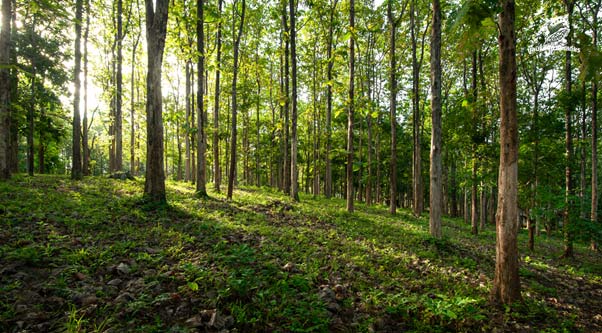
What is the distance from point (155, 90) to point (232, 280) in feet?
23.6

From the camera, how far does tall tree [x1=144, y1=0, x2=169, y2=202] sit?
8.32 meters

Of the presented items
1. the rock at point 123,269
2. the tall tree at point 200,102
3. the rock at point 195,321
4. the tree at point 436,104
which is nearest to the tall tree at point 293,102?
the tall tree at point 200,102

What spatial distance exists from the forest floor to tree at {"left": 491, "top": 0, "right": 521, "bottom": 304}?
83 centimetres

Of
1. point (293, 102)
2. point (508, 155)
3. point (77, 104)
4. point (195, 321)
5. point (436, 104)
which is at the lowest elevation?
point (195, 321)

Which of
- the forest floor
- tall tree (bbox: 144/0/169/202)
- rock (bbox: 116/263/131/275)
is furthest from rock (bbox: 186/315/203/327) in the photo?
tall tree (bbox: 144/0/169/202)

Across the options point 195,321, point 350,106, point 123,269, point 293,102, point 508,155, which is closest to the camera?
point 195,321

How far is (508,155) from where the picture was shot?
4457mm

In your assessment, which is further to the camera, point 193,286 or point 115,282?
point 115,282

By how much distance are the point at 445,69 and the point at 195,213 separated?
2157cm

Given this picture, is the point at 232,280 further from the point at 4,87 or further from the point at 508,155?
the point at 4,87

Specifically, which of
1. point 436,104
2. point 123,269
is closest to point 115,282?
point 123,269

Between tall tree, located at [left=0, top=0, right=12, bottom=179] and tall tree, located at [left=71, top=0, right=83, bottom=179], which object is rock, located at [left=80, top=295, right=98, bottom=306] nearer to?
tall tree, located at [left=0, top=0, right=12, bottom=179]

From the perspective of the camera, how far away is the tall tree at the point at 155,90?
8.32m

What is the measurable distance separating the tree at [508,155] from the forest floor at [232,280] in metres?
0.83
